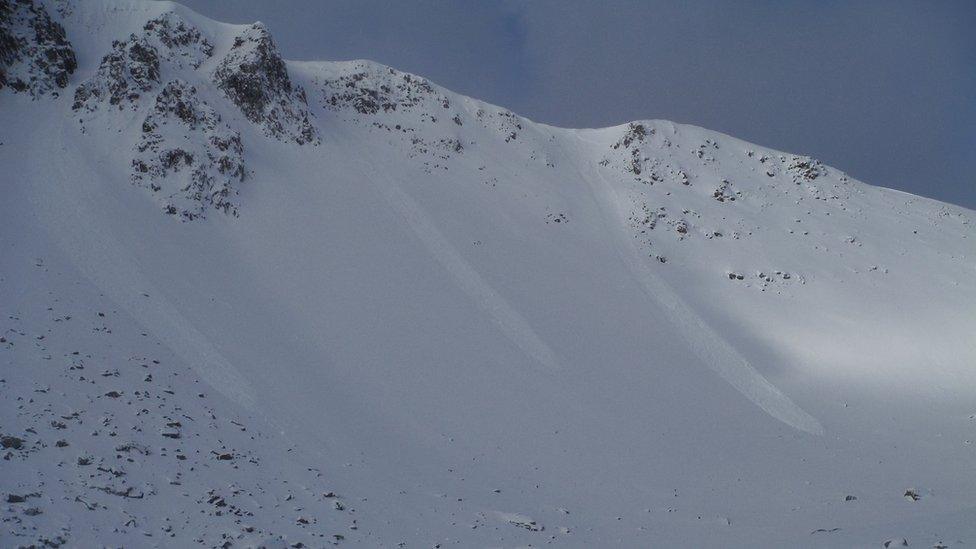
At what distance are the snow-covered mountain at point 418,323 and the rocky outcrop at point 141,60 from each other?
269 mm

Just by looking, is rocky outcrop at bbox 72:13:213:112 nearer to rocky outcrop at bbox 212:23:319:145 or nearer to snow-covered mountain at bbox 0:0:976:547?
snow-covered mountain at bbox 0:0:976:547

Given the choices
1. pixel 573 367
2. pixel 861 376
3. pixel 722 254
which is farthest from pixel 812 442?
pixel 722 254

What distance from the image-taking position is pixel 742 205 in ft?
154

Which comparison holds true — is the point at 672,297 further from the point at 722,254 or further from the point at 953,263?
the point at 953,263

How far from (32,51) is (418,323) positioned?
1390 inches

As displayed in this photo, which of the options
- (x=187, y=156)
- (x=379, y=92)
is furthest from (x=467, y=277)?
(x=379, y=92)

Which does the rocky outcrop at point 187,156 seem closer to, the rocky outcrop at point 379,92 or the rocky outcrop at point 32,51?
the rocky outcrop at point 32,51

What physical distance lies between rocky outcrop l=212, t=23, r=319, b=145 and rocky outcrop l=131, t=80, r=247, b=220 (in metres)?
3.91

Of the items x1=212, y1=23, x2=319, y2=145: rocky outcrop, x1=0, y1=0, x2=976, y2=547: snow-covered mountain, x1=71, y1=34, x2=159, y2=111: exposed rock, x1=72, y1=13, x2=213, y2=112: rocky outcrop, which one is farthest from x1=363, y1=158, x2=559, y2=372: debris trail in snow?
x1=72, y1=13, x2=213, y2=112: rocky outcrop

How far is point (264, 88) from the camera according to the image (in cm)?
4134

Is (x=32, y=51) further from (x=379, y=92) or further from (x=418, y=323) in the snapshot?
(x=418, y=323)

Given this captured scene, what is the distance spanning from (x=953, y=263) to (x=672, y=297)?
79.3 feet

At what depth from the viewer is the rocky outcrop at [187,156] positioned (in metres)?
30.1

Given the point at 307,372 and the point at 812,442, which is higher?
the point at 307,372
